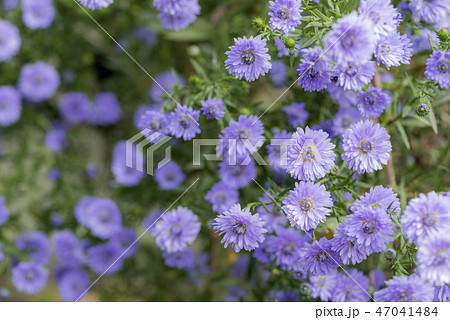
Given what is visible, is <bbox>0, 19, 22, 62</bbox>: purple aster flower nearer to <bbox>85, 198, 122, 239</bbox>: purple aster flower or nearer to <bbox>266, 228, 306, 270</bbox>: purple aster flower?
<bbox>85, 198, 122, 239</bbox>: purple aster flower

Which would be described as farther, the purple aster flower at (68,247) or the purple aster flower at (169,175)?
the purple aster flower at (68,247)

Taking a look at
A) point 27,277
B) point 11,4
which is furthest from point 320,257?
point 11,4

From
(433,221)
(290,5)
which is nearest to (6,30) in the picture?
(290,5)

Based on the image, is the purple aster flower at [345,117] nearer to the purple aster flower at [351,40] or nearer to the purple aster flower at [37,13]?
the purple aster flower at [351,40]

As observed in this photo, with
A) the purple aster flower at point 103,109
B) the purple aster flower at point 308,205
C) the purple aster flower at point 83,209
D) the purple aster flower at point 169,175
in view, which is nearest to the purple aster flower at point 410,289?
the purple aster flower at point 308,205
